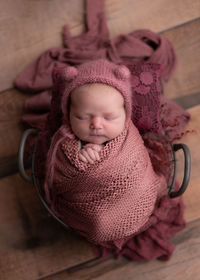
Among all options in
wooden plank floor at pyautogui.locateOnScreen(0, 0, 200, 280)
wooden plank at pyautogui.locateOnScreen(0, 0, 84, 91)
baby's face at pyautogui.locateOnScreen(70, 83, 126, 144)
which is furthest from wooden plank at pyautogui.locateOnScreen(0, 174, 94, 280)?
wooden plank at pyautogui.locateOnScreen(0, 0, 84, 91)

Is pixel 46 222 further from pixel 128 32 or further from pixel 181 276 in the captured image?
pixel 128 32

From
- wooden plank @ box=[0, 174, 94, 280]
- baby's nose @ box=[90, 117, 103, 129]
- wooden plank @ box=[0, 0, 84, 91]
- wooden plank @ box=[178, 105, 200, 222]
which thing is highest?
wooden plank @ box=[0, 0, 84, 91]

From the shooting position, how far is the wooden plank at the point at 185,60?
1.42m

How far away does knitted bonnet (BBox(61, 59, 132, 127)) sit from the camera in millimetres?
957

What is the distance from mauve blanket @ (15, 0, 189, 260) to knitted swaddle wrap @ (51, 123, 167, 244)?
0.19 metres

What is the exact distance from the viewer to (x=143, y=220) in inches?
44.4

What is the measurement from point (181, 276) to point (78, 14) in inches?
50.8

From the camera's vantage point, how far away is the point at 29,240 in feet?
4.39

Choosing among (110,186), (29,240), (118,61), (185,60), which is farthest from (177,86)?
(29,240)

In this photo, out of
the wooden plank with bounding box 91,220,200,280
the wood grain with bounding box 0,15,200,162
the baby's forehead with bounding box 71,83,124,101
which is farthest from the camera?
the wood grain with bounding box 0,15,200,162

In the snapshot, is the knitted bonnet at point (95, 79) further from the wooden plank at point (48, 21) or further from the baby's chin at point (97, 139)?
the wooden plank at point (48, 21)

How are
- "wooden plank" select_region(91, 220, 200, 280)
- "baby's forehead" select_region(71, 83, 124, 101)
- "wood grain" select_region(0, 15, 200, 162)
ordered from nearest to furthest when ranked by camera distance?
1. "baby's forehead" select_region(71, 83, 124, 101)
2. "wooden plank" select_region(91, 220, 200, 280)
3. "wood grain" select_region(0, 15, 200, 162)

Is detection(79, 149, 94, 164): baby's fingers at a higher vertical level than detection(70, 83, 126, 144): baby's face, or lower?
lower

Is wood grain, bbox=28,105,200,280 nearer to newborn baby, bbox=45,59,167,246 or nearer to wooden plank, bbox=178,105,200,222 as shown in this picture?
wooden plank, bbox=178,105,200,222
